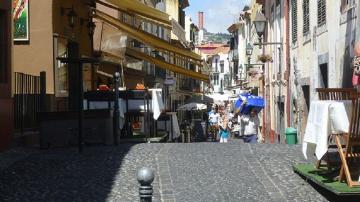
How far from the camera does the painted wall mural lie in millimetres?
17000

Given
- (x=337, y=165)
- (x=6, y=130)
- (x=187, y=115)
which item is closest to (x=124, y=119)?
(x=6, y=130)

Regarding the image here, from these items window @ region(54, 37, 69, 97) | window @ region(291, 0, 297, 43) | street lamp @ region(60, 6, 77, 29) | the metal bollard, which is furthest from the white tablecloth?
window @ region(291, 0, 297, 43)

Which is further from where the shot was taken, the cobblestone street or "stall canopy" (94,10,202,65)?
"stall canopy" (94,10,202,65)

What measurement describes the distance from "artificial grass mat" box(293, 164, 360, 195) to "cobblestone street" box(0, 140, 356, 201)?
15cm

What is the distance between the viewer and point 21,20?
1716 cm

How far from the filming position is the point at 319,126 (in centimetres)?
925

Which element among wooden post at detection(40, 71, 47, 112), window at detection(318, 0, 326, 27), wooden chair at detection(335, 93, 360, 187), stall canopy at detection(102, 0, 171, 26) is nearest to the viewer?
wooden chair at detection(335, 93, 360, 187)

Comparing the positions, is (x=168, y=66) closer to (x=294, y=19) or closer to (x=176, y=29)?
(x=176, y=29)

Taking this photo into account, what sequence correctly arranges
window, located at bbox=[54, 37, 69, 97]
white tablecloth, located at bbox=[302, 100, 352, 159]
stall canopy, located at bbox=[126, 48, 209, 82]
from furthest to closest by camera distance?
stall canopy, located at bbox=[126, 48, 209, 82] → window, located at bbox=[54, 37, 69, 97] → white tablecloth, located at bbox=[302, 100, 352, 159]

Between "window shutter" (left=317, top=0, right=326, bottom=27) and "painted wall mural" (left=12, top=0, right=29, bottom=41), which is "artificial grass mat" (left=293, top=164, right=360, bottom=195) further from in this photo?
"painted wall mural" (left=12, top=0, right=29, bottom=41)

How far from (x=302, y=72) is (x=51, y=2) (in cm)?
834

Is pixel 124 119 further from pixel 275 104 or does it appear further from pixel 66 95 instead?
pixel 275 104

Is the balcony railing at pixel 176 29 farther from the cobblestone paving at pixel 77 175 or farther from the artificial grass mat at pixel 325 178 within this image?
the artificial grass mat at pixel 325 178

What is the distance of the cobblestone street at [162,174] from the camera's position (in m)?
9.23
